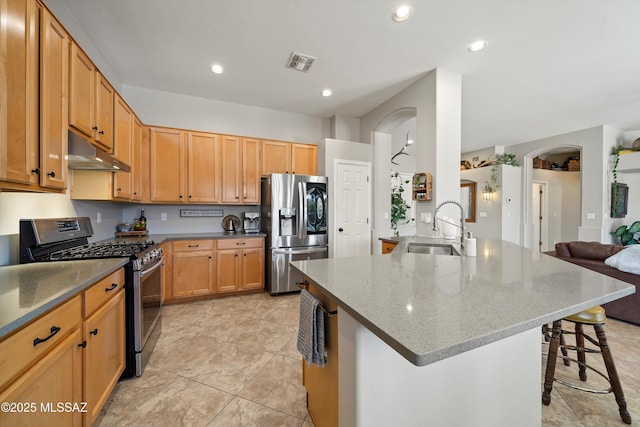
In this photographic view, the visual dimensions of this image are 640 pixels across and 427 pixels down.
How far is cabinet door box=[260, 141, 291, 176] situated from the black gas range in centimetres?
217

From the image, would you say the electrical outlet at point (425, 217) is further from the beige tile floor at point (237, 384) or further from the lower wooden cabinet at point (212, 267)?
the lower wooden cabinet at point (212, 267)

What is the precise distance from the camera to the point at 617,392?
154 centimetres

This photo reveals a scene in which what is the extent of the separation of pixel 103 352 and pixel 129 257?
1.99ft

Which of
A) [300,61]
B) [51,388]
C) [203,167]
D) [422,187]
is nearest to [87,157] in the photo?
[51,388]

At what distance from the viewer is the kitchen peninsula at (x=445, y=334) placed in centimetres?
70

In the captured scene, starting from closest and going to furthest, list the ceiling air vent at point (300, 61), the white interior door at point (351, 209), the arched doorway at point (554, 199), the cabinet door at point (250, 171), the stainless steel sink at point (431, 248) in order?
the stainless steel sink at point (431, 248), the ceiling air vent at point (300, 61), the cabinet door at point (250, 171), the white interior door at point (351, 209), the arched doorway at point (554, 199)

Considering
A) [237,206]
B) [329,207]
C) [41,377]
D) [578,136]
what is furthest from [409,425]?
[578,136]

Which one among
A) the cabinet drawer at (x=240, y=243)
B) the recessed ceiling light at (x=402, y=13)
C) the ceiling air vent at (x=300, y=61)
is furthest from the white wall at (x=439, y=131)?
the cabinet drawer at (x=240, y=243)

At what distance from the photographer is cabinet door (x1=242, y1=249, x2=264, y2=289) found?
12.2ft

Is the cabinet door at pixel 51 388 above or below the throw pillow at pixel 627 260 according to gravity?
below

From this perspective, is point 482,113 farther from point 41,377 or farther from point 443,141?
point 41,377

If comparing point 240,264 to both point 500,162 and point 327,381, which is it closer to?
point 327,381

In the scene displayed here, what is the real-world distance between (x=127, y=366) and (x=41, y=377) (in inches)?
42.2

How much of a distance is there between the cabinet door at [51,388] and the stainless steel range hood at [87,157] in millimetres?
1173
